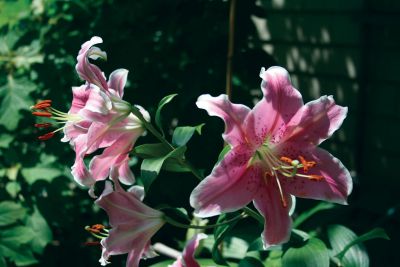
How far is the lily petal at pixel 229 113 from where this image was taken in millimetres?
907

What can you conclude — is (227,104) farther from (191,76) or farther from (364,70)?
(364,70)

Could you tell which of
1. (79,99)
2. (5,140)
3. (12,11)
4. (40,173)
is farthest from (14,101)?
(79,99)

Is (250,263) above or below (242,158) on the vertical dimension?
below

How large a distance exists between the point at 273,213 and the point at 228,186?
88mm

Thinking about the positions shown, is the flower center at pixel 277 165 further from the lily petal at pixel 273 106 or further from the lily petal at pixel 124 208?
the lily petal at pixel 124 208

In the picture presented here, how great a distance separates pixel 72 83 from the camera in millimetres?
2379

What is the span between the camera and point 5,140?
2.21 meters

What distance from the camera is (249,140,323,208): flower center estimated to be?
0.98 meters

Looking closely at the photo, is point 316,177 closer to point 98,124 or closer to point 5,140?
point 98,124

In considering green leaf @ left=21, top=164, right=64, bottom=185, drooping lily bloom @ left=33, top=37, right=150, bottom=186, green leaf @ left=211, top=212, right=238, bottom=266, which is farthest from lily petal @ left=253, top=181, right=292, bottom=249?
green leaf @ left=21, top=164, right=64, bottom=185

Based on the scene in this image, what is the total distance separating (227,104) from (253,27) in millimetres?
1208

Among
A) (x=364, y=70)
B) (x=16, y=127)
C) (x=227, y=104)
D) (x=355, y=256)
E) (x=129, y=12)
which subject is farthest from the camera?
(x=364, y=70)

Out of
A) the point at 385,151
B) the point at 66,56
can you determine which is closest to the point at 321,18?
the point at 385,151

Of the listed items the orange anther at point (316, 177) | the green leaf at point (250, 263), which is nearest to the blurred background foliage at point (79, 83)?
the green leaf at point (250, 263)
